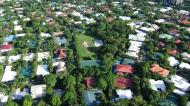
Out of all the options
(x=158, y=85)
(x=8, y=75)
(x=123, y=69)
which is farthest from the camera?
(x=123, y=69)

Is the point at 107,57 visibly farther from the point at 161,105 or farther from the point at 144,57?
the point at 161,105

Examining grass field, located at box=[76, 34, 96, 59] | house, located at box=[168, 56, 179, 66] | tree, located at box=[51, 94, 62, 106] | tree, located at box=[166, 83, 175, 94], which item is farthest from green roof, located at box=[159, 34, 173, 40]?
tree, located at box=[51, 94, 62, 106]

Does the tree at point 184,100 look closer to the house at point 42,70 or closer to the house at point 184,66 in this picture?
the house at point 184,66

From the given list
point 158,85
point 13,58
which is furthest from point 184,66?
point 13,58

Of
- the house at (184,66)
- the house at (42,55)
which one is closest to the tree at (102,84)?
the house at (42,55)

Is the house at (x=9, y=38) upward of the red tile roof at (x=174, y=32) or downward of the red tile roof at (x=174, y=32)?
upward

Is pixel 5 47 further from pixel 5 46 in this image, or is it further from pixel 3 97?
pixel 3 97
